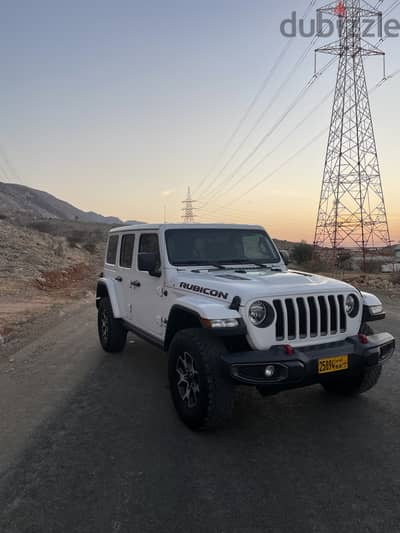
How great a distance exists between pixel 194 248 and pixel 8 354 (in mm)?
3699

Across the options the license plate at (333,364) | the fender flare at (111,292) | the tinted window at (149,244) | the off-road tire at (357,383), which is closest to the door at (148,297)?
the tinted window at (149,244)

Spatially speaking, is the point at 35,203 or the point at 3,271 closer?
the point at 3,271

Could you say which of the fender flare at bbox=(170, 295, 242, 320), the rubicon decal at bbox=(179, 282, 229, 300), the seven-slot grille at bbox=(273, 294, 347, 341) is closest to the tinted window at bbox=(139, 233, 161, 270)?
the rubicon decal at bbox=(179, 282, 229, 300)

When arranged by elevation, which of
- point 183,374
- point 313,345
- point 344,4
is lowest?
point 183,374

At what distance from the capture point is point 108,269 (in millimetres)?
6953

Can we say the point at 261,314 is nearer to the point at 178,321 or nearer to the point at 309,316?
the point at 309,316

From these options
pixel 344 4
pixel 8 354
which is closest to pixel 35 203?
pixel 344 4

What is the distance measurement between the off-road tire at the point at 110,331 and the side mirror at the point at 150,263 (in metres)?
1.72

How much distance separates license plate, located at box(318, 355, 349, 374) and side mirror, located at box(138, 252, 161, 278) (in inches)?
82.2

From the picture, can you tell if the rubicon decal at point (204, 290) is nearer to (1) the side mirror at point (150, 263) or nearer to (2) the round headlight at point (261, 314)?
(2) the round headlight at point (261, 314)

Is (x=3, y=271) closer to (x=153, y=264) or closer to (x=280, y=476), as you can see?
(x=153, y=264)

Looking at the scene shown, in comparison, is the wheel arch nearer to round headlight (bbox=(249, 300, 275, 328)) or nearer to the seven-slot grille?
round headlight (bbox=(249, 300, 275, 328))

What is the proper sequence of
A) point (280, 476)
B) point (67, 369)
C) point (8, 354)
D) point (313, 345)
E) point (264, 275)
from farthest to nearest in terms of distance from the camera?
point (8, 354) → point (67, 369) → point (264, 275) → point (313, 345) → point (280, 476)

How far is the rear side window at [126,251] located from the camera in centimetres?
594
